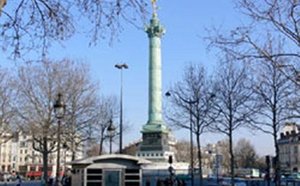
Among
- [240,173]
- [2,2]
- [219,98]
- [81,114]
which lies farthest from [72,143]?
[240,173]

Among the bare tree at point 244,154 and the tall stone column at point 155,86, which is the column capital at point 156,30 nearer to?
the tall stone column at point 155,86

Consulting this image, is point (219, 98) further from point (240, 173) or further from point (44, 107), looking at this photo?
point (240, 173)

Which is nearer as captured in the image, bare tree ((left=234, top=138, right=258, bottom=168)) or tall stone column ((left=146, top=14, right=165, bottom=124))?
tall stone column ((left=146, top=14, right=165, bottom=124))

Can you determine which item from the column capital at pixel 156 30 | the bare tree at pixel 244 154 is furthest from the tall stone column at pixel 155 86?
the bare tree at pixel 244 154

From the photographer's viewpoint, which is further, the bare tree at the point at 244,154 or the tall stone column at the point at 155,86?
the bare tree at the point at 244,154

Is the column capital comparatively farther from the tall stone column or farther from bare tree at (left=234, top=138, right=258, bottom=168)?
bare tree at (left=234, top=138, right=258, bottom=168)

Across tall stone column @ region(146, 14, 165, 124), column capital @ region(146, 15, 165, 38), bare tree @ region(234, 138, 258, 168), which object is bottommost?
bare tree @ region(234, 138, 258, 168)

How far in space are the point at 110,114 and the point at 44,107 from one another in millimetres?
12637

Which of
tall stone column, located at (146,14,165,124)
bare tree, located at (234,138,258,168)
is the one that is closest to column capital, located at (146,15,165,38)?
tall stone column, located at (146,14,165,124)

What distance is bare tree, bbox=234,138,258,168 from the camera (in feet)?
445

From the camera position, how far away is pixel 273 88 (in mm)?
37656

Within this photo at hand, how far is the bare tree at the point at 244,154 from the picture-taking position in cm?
13550

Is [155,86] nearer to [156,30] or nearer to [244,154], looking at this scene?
[156,30]

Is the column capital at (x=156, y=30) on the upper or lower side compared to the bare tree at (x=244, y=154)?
upper
